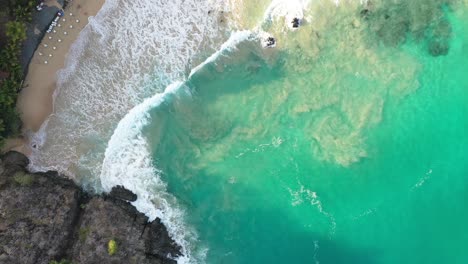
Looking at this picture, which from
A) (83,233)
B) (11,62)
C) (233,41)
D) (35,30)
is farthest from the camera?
(233,41)

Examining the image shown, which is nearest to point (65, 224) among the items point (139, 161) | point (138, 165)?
point (138, 165)

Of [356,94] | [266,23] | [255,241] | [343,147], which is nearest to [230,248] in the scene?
[255,241]

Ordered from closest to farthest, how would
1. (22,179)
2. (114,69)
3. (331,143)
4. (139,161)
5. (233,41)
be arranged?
(22,179), (233,41), (114,69), (139,161), (331,143)

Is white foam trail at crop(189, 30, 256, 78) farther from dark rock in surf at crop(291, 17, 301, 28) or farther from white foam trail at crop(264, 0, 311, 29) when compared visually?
dark rock in surf at crop(291, 17, 301, 28)

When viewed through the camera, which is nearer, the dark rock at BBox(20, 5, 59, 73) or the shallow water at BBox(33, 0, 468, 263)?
the dark rock at BBox(20, 5, 59, 73)

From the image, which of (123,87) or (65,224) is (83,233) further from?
(123,87)

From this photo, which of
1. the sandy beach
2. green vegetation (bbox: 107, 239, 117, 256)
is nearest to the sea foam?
the sandy beach
